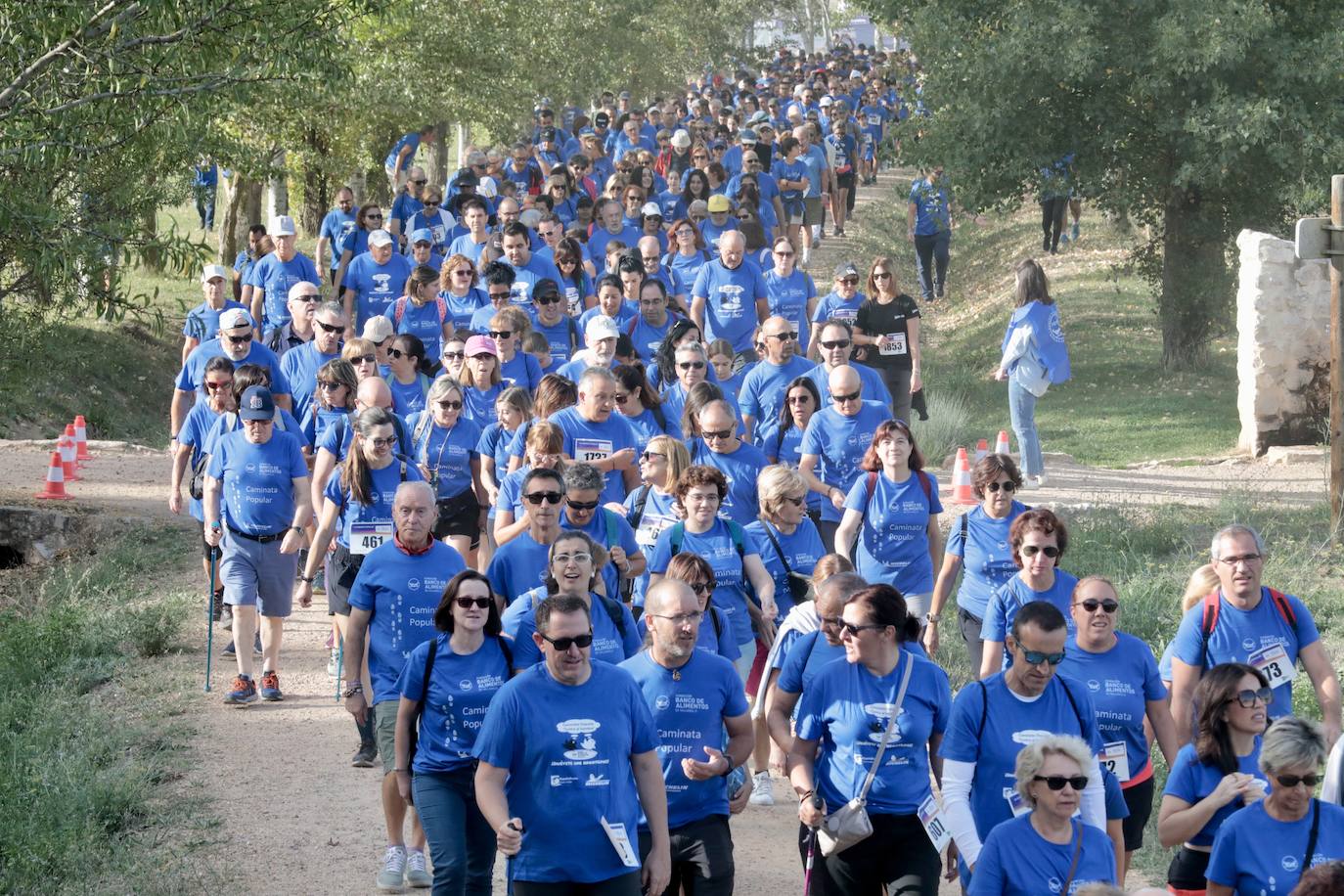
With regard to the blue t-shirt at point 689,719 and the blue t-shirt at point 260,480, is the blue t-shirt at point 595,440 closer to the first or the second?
the blue t-shirt at point 260,480

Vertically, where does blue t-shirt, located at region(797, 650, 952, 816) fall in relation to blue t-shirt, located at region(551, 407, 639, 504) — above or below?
below

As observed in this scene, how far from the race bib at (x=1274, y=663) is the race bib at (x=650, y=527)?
2.95 meters

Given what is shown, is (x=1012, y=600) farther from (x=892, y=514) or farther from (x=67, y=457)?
(x=67, y=457)

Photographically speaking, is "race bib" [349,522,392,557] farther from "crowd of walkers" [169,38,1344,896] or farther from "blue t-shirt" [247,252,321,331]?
"blue t-shirt" [247,252,321,331]

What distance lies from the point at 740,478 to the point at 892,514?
0.82 meters

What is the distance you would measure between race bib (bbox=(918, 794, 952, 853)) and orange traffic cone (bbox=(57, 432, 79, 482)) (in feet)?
40.1

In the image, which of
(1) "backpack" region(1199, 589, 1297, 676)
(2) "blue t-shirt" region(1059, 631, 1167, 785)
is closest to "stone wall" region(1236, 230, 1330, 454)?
(1) "backpack" region(1199, 589, 1297, 676)

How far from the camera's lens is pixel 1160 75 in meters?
20.2

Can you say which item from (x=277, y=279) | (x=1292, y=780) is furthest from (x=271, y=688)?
(x=1292, y=780)

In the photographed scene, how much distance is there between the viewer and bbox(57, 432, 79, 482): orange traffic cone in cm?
1719

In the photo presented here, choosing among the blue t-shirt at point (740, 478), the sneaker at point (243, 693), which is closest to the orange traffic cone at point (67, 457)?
the sneaker at point (243, 693)

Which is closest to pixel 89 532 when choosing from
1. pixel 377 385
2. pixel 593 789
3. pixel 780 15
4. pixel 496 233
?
pixel 496 233

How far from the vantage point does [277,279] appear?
16500 millimetres

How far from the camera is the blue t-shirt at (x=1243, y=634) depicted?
735 centimetres
